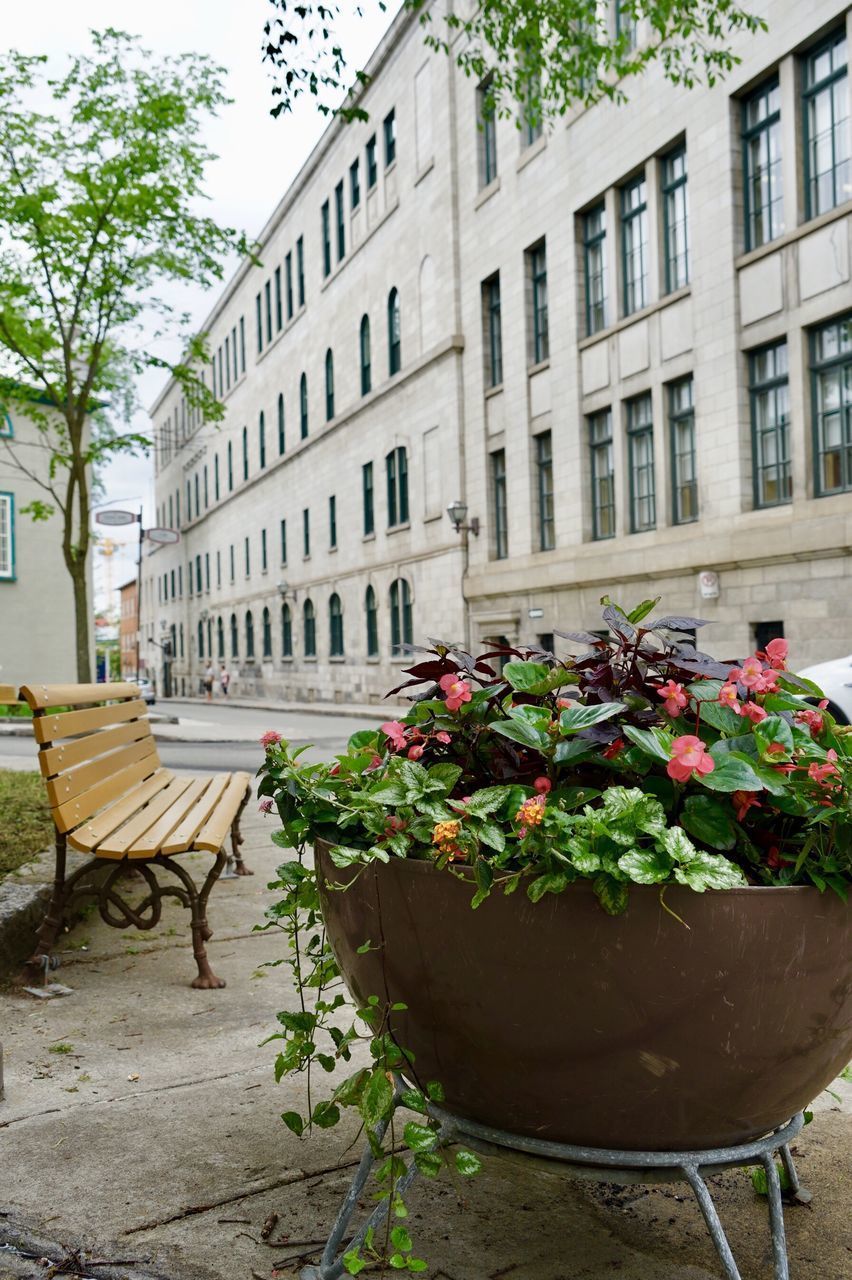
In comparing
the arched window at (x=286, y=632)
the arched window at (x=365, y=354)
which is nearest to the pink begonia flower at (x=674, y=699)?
the arched window at (x=365, y=354)

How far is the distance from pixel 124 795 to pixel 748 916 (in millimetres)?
4141

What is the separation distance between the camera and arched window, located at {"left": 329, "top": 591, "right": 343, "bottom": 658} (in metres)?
37.7

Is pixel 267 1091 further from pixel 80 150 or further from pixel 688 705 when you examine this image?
pixel 80 150

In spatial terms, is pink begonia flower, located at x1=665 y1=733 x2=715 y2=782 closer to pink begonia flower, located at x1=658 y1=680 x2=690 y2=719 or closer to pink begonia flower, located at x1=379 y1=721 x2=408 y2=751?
pink begonia flower, located at x1=658 y1=680 x2=690 y2=719

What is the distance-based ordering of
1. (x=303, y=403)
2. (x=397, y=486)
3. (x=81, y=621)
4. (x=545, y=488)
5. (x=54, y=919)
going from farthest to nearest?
(x=303, y=403), (x=397, y=486), (x=545, y=488), (x=81, y=621), (x=54, y=919)

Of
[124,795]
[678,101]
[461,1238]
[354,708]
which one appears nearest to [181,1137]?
[461,1238]

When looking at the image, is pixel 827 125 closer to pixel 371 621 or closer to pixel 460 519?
pixel 460 519

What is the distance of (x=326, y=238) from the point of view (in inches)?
1565

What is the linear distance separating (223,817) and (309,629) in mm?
36579

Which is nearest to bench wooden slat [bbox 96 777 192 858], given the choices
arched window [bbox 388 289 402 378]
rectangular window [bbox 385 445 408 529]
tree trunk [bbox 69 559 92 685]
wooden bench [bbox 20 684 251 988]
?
wooden bench [bbox 20 684 251 988]

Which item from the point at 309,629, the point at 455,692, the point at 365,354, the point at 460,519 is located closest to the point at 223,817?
the point at 455,692

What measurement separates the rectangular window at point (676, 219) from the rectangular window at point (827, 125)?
284 centimetres

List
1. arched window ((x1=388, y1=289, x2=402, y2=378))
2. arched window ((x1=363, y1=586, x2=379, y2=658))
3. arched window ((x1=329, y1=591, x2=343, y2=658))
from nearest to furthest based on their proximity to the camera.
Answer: arched window ((x1=388, y1=289, x2=402, y2=378)) → arched window ((x1=363, y1=586, x2=379, y2=658)) → arched window ((x1=329, y1=591, x2=343, y2=658))

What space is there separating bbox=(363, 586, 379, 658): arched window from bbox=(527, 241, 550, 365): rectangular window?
37.2 feet
